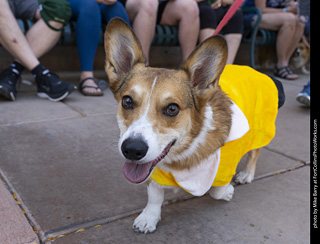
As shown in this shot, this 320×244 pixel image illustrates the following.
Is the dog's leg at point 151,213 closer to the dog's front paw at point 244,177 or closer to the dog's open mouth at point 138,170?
the dog's open mouth at point 138,170

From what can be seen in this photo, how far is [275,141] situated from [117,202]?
6.19 ft

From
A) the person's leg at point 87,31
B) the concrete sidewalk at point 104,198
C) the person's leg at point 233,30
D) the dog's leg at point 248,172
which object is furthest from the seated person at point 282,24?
the dog's leg at point 248,172

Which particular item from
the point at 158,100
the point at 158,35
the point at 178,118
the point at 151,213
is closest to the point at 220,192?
the point at 151,213

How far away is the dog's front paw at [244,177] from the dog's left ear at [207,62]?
870mm

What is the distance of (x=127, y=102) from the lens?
1.81 m

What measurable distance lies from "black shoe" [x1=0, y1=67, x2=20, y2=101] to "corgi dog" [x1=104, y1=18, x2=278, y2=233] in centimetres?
224

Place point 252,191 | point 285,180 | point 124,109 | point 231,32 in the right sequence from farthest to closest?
1. point 231,32
2. point 285,180
3. point 252,191
4. point 124,109

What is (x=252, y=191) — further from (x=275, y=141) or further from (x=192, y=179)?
(x=275, y=141)

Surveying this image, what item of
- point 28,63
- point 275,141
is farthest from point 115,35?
point 28,63

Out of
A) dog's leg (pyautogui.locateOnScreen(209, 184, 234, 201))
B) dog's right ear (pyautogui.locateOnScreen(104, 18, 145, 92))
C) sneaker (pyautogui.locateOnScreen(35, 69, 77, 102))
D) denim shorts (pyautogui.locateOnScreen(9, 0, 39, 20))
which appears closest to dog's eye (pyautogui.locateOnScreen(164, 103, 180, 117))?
dog's right ear (pyautogui.locateOnScreen(104, 18, 145, 92))

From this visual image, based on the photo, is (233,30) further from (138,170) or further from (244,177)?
(138,170)

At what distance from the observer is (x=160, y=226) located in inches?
74.1

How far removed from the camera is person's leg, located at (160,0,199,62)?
15.0ft

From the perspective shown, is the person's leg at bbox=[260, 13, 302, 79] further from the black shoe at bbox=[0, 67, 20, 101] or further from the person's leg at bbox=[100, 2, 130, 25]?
the black shoe at bbox=[0, 67, 20, 101]
